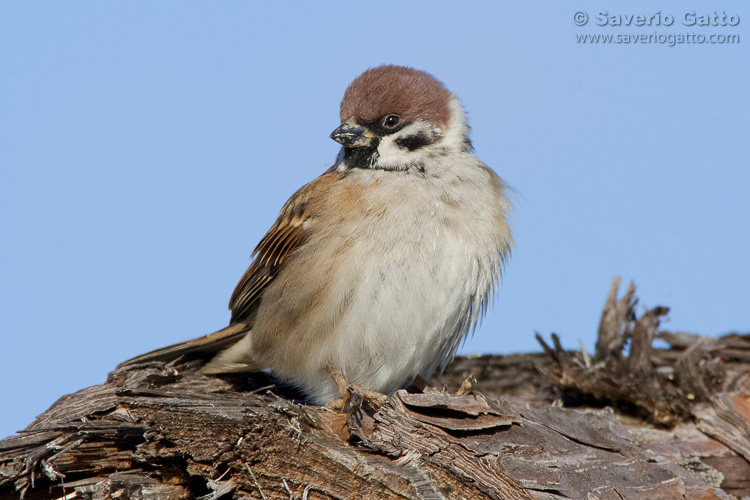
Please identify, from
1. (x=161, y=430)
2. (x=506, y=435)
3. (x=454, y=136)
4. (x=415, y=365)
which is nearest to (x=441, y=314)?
(x=415, y=365)

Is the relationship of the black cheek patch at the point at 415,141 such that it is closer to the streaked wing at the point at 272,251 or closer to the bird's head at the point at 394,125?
the bird's head at the point at 394,125

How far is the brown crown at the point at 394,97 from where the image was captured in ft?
13.9

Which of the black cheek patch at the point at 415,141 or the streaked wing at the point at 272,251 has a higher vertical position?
the black cheek patch at the point at 415,141

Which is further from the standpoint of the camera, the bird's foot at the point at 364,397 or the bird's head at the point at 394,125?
the bird's head at the point at 394,125

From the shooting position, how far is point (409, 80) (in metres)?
4.38

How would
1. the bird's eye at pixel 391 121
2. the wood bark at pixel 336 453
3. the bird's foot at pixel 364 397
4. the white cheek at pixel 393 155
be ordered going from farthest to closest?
1. the bird's eye at pixel 391 121
2. the white cheek at pixel 393 155
3. the bird's foot at pixel 364 397
4. the wood bark at pixel 336 453

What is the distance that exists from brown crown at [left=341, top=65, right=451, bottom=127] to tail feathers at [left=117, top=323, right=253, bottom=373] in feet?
4.67

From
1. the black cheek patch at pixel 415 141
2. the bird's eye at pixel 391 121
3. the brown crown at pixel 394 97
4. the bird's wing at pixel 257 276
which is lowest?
the bird's wing at pixel 257 276

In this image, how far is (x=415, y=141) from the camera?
4.29 m

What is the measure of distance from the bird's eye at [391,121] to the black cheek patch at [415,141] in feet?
0.30

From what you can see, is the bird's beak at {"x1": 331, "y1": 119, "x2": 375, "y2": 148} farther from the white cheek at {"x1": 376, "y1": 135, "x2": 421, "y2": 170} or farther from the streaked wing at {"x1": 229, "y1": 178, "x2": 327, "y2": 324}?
the streaked wing at {"x1": 229, "y1": 178, "x2": 327, "y2": 324}

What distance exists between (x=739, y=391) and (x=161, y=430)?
352 cm

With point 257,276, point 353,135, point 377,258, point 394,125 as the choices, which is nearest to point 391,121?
point 394,125

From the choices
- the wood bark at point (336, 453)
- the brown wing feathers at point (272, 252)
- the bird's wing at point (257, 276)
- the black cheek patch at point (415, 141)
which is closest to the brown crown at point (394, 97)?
the black cheek patch at point (415, 141)
